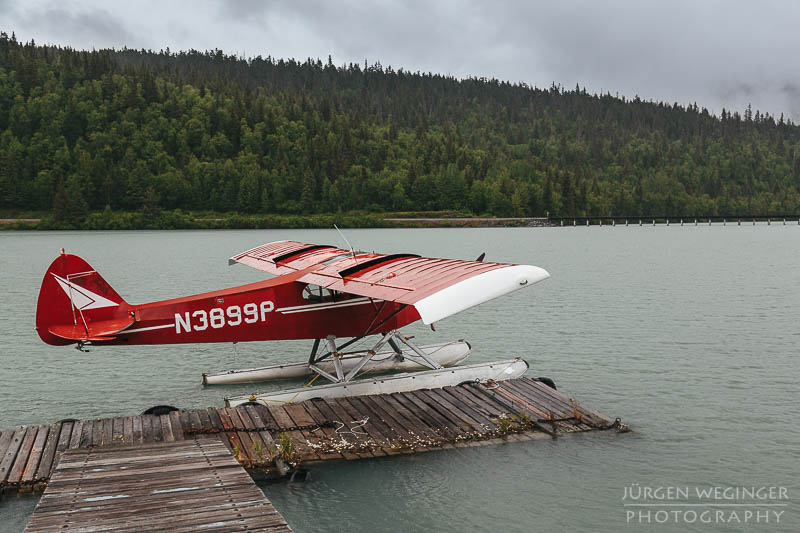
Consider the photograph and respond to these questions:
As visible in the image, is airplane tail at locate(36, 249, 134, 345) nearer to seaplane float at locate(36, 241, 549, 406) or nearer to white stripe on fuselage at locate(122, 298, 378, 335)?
seaplane float at locate(36, 241, 549, 406)

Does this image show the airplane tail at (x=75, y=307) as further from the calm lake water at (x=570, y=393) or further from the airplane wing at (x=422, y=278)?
the airplane wing at (x=422, y=278)

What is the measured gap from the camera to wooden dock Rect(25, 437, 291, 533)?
6242 mm

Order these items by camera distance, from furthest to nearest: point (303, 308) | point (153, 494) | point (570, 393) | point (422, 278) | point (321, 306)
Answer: point (570, 393)
point (321, 306)
point (303, 308)
point (422, 278)
point (153, 494)

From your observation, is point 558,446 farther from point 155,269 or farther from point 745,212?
point 745,212

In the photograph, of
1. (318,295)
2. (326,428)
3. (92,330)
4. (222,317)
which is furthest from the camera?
(318,295)

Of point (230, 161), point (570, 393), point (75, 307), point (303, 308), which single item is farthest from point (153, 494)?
point (230, 161)

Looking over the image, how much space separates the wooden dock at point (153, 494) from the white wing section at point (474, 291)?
8.57ft

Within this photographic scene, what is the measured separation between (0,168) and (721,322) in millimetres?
123778

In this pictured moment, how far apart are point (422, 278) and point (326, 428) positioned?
2.49 m

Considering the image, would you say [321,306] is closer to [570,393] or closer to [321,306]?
[321,306]

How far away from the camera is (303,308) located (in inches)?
458

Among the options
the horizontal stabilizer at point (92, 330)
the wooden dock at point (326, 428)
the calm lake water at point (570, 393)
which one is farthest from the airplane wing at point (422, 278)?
the horizontal stabilizer at point (92, 330)

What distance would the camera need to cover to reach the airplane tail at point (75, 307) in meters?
10.3

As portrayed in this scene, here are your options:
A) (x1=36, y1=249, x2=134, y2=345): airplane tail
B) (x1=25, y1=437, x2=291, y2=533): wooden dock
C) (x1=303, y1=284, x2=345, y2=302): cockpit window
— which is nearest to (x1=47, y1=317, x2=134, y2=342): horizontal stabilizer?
(x1=36, y1=249, x2=134, y2=345): airplane tail
